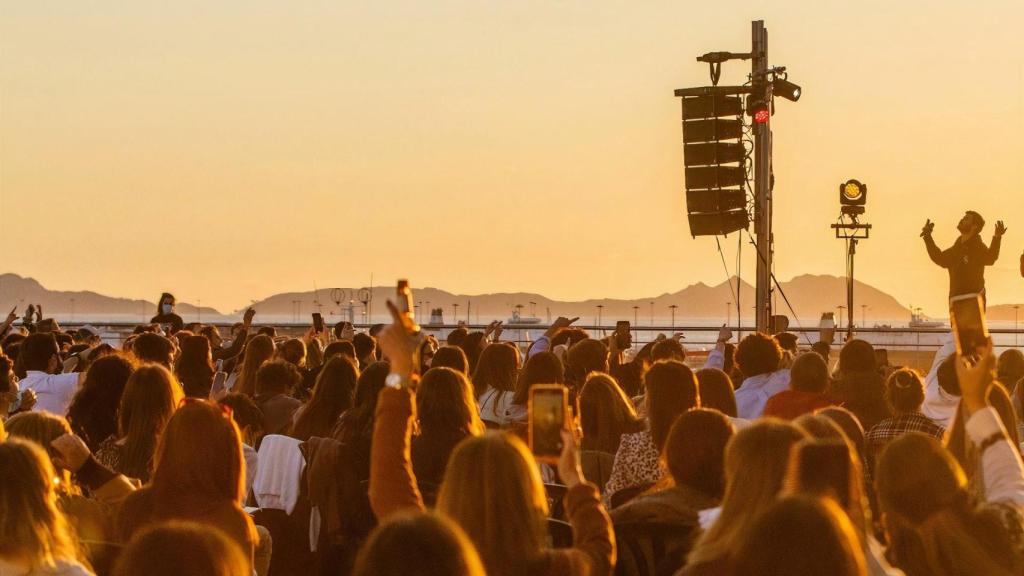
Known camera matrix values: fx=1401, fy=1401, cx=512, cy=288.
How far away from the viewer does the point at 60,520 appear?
11.9ft

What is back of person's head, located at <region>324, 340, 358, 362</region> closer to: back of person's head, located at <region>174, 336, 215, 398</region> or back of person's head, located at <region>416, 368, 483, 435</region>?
back of person's head, located at <region>174, 336, 215, 398</region>

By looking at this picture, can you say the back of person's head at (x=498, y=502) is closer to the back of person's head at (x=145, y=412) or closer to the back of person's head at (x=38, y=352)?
the back of person's head at (x=145, y=412)

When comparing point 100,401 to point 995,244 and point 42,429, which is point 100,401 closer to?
point 42,429

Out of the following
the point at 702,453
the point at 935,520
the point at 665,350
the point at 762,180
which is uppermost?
the point at 762,180

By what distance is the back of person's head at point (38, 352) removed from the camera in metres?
A: 8.50

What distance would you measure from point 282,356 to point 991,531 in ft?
23.2

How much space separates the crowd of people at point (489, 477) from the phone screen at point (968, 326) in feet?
0.45

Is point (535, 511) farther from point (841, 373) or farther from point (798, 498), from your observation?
point (841, 373)

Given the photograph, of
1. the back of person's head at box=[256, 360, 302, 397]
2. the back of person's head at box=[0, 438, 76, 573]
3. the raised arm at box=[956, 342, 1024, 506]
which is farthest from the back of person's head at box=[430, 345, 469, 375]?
the back of person's head at box=[0, 438, 76, 573]

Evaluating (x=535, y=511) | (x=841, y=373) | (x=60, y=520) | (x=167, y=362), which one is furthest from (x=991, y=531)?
(x=167, y=362)

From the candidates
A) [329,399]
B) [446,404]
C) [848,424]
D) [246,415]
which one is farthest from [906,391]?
[246,415]

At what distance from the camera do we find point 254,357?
28.7 ft

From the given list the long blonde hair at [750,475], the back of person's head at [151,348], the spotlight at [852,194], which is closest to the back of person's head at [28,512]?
the long blonde hair at [750,475]

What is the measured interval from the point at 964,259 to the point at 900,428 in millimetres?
5984
